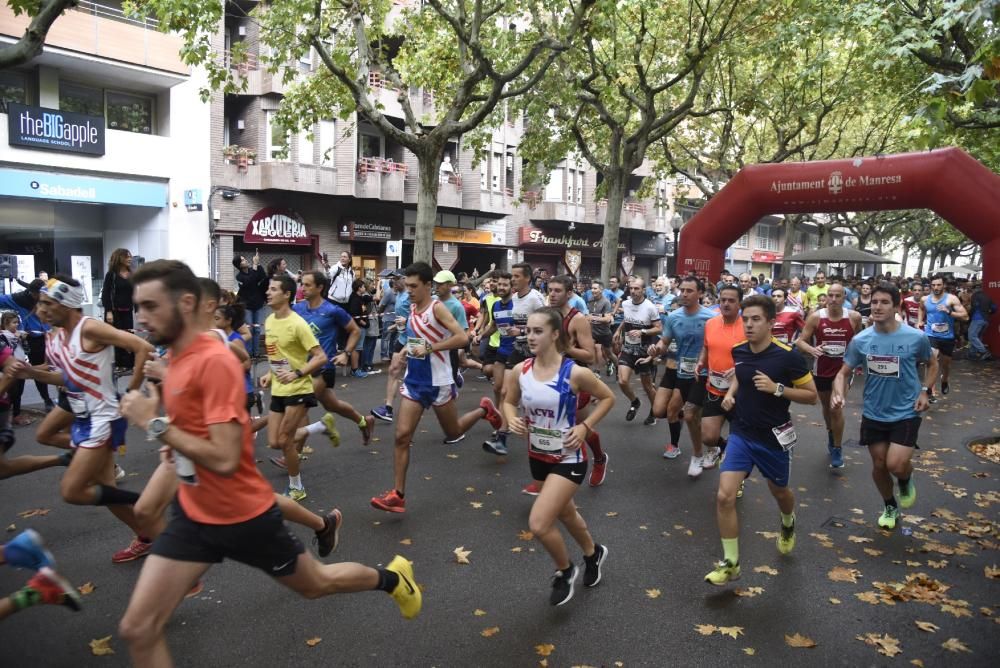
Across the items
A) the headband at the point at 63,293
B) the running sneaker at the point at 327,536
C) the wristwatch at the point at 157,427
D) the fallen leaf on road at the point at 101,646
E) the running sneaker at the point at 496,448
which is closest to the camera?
the wristwatch at the point at 157,427

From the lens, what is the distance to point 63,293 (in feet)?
15.7

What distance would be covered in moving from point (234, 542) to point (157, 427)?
2.07 feet

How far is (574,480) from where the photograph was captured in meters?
4.36

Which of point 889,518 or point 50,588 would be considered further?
point 889,518

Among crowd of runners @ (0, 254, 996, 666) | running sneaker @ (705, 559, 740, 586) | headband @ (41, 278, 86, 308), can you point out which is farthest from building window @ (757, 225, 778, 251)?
headband @ (41, 278, 86, 308)

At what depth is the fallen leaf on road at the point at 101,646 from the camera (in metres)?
3.80

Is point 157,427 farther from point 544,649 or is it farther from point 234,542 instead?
point 544,649

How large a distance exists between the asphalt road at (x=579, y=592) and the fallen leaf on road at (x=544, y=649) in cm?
4

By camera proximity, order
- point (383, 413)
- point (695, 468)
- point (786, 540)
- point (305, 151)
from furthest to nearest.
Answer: point (305, 151) < point (383, 413) < point (695, 468) < point (786, 540)

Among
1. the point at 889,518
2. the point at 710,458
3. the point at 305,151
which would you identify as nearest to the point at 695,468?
the point at 710,458

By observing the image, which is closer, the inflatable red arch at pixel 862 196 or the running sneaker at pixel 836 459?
the running sneaker at pixel 836 459

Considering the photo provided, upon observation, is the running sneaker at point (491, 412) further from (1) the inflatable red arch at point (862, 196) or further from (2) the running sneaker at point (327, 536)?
(1) the inflatable red arch at point (862, 196)

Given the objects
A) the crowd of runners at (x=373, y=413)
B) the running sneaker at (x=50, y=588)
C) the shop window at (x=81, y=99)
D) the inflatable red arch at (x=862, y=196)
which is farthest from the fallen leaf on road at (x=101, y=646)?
the shop window at (x=81, y=99)

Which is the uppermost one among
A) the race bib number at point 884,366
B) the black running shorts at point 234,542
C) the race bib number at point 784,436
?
the race bib number at point 884,366
